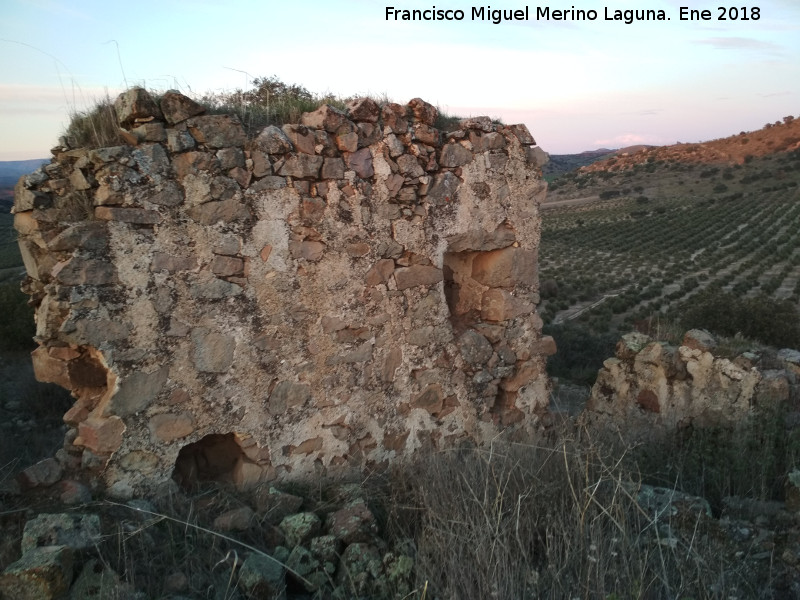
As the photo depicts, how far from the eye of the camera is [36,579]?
6.69 ft

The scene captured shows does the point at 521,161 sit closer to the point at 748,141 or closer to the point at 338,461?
the point at 338,461

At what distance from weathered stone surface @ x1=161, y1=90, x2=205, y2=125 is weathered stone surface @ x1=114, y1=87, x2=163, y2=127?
4 cm

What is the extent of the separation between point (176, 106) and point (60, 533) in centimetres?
198

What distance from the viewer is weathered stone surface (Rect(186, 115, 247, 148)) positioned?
302cm

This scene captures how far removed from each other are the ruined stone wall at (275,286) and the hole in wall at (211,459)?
0.05 ft

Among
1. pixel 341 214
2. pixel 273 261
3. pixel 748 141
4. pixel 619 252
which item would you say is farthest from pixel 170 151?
pixel 748 141

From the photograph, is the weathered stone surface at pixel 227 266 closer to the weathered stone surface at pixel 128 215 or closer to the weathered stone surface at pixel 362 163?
Answer: the weathered stone surface at pixel 128 215

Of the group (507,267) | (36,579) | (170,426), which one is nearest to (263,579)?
(36,579)

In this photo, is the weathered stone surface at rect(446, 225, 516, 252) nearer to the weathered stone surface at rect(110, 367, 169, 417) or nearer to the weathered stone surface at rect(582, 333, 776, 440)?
the weathered stone surface at rect(582, 333, 776, 440)

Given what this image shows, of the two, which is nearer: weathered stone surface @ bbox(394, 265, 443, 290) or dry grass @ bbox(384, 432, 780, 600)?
dry grass @ bbox(384, 432, 780, 600)

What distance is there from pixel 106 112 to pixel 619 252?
27.2m

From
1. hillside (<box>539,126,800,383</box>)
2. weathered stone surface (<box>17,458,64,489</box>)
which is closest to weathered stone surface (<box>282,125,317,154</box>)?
weathered stone surface (<box>17,458,64,489</box>)

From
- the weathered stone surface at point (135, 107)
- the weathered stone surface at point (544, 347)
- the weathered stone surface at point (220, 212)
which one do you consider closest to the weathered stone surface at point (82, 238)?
the weathered stone surface at point (220, 212)

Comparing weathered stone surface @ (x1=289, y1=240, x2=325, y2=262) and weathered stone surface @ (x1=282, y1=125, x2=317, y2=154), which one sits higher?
weathered stone surface @ (x1=282, y1=125, x2=317, y2=154)
